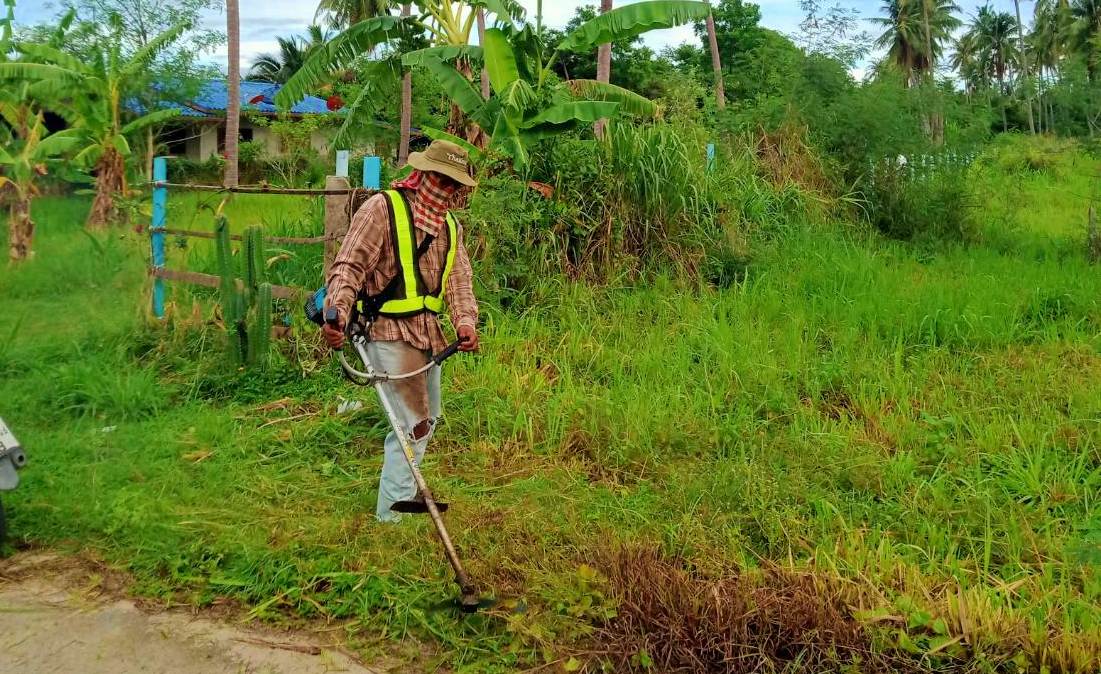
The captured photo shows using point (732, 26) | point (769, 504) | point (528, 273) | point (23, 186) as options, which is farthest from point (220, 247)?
point (732, 26)

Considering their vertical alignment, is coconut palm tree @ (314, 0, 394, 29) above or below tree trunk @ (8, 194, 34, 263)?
above

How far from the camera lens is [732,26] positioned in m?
33.2

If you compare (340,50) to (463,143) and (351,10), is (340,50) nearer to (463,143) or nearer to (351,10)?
(463,143)

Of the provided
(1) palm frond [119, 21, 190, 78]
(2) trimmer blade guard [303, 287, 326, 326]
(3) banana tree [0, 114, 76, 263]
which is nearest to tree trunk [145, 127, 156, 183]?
(1) palm frond [119, 21, 190, 78]

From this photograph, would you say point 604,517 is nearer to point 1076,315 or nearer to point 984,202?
point 1076,315

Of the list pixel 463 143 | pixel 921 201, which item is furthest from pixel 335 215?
pixel 921 201

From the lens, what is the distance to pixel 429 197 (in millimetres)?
4262

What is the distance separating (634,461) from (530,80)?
14.8ft

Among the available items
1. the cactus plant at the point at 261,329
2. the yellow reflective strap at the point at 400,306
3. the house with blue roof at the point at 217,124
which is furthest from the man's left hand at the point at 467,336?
the house with blue roof at the point at 217,124

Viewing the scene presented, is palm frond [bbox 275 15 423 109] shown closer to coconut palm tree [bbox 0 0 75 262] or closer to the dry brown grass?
coconut palm tree [bbox 0 0 75 262]

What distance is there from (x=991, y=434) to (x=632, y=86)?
27029 mm

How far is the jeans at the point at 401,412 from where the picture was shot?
4297mm

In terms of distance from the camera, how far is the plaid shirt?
13.5 feet

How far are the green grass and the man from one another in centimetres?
56
